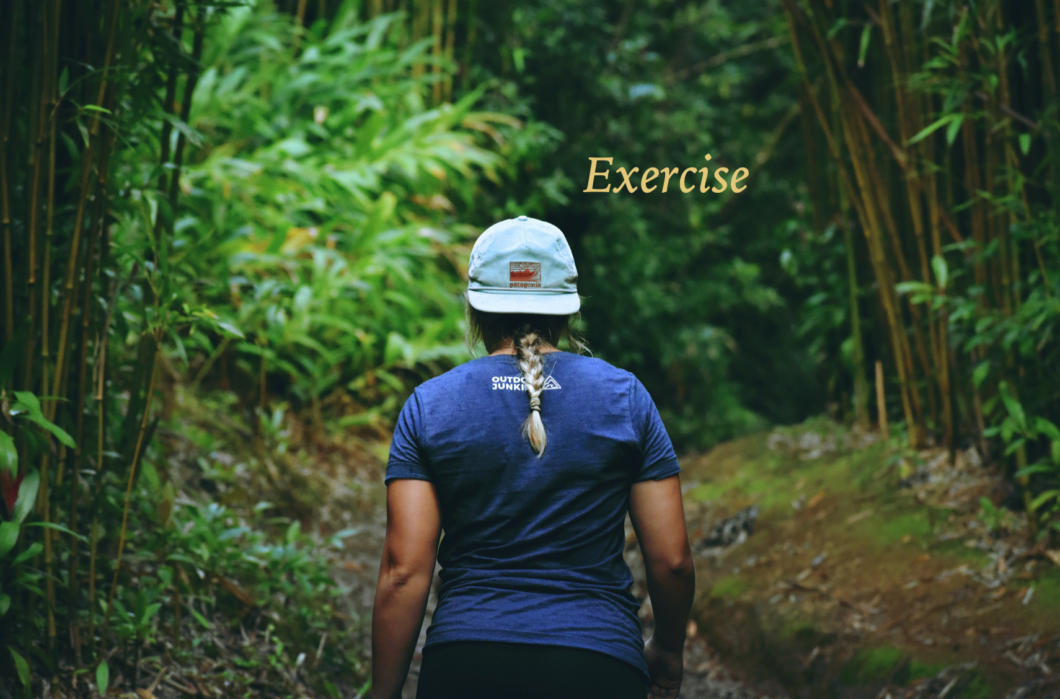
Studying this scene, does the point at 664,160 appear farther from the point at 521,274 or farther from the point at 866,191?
the point at 521,274

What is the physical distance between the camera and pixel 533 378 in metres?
1.20

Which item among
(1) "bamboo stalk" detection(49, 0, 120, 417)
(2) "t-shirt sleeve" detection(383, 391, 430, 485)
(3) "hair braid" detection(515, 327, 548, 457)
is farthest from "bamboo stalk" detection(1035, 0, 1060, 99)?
(1) "bamboo stalk" detection(49, 0, 120, 417)

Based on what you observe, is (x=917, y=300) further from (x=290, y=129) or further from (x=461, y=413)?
(x=290, y=129)

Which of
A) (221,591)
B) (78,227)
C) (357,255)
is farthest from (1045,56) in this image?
(357,255)

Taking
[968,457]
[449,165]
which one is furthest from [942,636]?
[449,165]

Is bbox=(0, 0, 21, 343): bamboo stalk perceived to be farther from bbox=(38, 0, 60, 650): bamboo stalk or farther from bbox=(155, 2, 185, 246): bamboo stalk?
bbox=(155, 2, 185, 246): bamboo stalk

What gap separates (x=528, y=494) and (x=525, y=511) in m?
0.02

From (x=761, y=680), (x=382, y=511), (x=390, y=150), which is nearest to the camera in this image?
(x=761, y=680)

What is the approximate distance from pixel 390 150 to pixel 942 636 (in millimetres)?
3220

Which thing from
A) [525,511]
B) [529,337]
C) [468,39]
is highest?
[468,39]

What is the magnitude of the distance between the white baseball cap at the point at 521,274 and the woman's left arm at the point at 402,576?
0.90 feet

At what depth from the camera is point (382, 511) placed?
383 cm

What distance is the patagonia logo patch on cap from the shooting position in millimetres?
1274

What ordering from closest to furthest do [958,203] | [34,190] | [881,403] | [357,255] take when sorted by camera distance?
[34,190] → [958,203] → [881,403] → [357,255]
